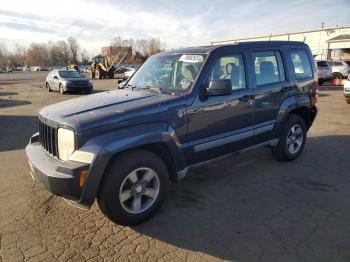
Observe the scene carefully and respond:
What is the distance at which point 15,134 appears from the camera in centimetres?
837

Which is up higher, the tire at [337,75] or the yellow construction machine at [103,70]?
the yellow construction machine at [103,70]

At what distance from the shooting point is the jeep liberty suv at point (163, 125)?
3.28 meters

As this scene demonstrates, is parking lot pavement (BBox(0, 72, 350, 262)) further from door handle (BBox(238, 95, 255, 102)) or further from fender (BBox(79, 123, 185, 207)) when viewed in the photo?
door handle (BBox(238, 95, 255, 102))

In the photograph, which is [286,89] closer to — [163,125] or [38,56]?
[163,125]

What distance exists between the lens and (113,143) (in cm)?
329

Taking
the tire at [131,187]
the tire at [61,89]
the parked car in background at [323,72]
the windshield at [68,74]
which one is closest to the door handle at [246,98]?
the tire at [131,187]

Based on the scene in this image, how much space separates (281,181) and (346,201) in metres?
0.95

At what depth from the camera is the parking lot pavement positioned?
3.18 metres

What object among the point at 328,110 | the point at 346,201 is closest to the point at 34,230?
the point at 346,201

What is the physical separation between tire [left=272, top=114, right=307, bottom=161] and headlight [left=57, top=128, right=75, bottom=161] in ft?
11.8

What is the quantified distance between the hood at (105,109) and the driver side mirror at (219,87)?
47 centimetres

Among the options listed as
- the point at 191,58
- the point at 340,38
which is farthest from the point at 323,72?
the point at 340,38

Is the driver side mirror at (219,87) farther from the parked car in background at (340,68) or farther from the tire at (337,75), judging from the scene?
the tire at (337,75)

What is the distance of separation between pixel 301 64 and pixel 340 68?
20.3 m
